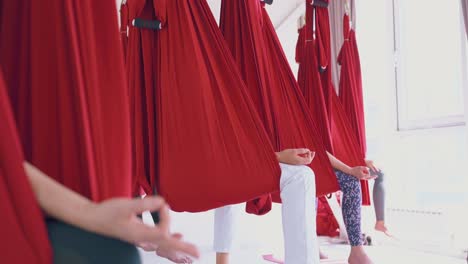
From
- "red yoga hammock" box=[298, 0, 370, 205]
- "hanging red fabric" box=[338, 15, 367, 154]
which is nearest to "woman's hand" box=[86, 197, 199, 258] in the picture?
"red yoga hammock" box=[298, 0, 370, 205]

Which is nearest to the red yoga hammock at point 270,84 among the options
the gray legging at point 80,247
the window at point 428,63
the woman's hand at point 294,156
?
the woman's hand at point 294,156

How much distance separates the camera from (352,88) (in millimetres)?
2922

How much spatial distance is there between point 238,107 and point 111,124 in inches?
34.6

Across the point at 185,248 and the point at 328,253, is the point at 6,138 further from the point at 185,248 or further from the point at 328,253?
the point at 328,253

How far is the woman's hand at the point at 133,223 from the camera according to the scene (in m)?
0.49

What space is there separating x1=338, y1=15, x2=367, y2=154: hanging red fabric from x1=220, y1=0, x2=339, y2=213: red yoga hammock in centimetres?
109

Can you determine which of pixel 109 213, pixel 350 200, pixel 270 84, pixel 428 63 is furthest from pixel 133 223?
pixel 428 63

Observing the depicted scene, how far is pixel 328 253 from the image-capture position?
3.02m

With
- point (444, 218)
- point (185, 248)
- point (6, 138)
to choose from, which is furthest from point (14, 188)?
point (444, 218)

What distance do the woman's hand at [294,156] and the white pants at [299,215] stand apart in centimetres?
2

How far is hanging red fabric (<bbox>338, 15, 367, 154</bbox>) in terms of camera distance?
2.92 meters

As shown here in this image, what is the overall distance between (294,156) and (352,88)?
1433mm

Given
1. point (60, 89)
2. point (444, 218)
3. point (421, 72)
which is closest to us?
point (60, 89)

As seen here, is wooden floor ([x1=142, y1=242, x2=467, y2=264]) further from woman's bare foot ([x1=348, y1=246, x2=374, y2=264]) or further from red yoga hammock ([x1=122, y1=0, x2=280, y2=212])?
red yoga hammock ([x1=122, y1=0, x2=280, y2=212])
